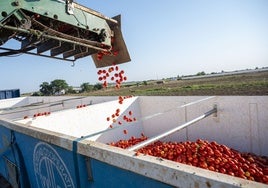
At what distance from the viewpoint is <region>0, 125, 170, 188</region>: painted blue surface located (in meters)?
1.12

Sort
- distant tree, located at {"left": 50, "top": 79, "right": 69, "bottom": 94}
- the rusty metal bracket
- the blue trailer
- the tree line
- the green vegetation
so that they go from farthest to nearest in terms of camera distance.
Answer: distant tree, located at {"left": 50, "top": 79, "right": 69, "bottom": 94}
the tree line
the green vegetation
the rusty metal bracket
the blue trailer

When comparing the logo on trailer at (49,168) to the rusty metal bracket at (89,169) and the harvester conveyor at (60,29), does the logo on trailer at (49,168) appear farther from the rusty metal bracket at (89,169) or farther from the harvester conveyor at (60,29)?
the harvester conveyor at (60,29)

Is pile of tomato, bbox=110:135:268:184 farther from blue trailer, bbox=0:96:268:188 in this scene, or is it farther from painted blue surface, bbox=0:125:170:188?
painted blue surface, bbox=0:125:170:188

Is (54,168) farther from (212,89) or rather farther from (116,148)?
(212,89)

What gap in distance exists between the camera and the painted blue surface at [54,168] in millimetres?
1121

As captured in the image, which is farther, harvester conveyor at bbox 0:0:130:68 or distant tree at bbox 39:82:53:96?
distant tree at bbox 39:82:53:96

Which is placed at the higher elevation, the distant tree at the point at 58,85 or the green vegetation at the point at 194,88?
the distant tree at the point at 58,85

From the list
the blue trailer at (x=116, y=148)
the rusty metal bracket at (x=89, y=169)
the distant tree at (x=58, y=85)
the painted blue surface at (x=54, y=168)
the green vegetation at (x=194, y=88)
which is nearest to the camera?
the blue trailer at (x=116, y=148)

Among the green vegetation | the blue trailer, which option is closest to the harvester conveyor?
the blue trailer

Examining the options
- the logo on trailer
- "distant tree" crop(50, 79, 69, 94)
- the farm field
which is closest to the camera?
the logo on trailer

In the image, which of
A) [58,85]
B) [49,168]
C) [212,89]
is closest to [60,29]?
[49,168]

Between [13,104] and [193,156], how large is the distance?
24.3 ft

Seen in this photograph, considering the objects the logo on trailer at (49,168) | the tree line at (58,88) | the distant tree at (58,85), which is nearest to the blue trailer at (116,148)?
the logo on trailer at (49,168)

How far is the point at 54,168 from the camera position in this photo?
1.61 metres
